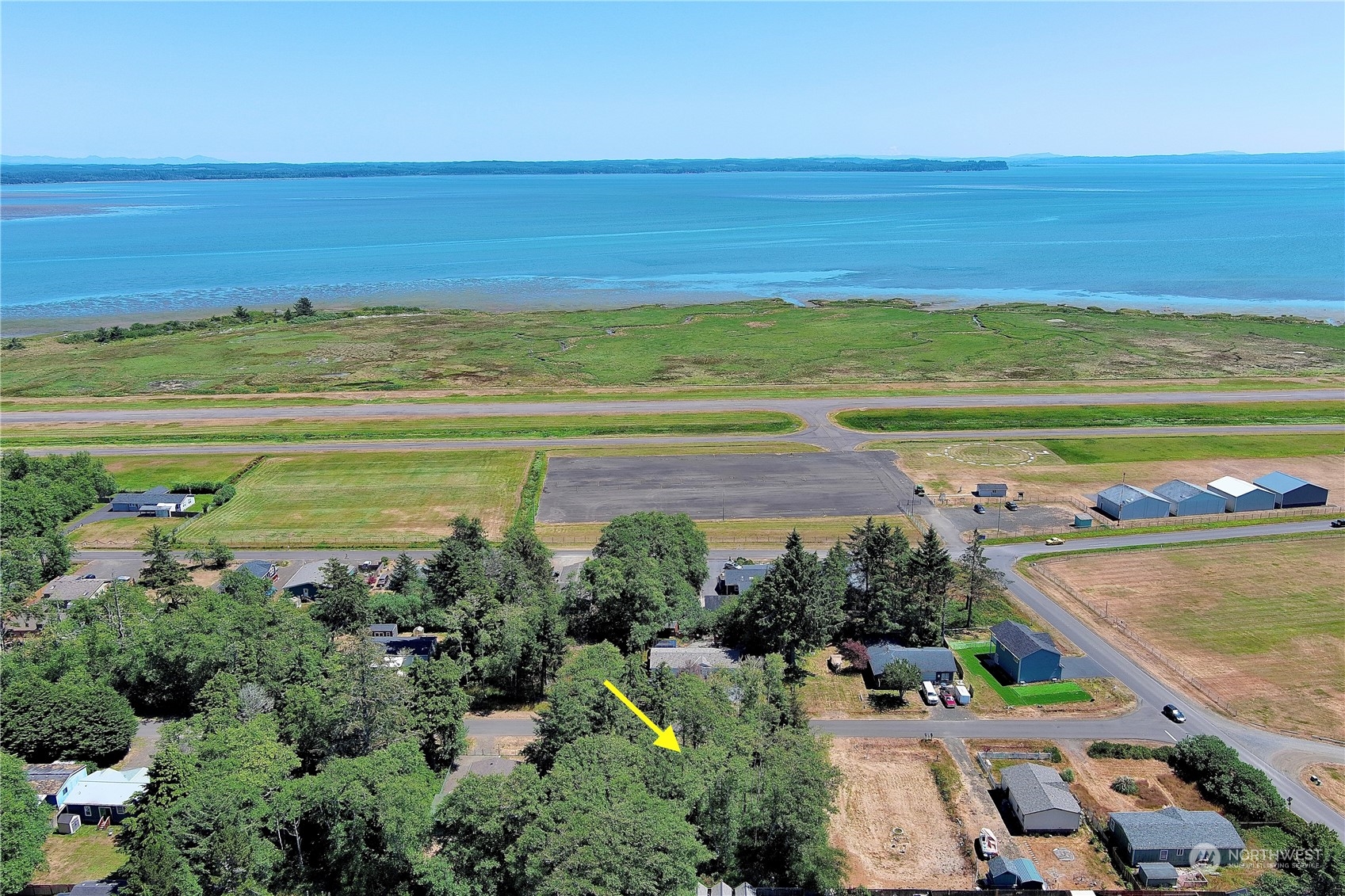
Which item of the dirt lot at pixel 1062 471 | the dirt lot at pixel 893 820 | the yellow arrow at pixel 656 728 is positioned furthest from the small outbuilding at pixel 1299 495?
the yellow arrow at pixel 656 728

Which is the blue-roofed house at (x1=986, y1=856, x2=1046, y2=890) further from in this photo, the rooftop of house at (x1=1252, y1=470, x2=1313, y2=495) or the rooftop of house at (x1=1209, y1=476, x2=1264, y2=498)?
the rooftop of house at (x1=1252, y1=470, x2=1313, y2=495)

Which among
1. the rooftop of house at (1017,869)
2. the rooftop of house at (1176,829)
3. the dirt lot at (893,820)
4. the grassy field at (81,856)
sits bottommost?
the grassy field at (81,856)

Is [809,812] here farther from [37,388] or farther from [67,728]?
[37,388]

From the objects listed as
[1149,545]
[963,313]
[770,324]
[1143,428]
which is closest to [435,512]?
[1149,545]

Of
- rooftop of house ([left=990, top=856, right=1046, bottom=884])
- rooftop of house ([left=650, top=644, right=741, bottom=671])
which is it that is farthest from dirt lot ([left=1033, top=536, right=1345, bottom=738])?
rooftop of house ([left=650, top=644, right=741, bottom=671])

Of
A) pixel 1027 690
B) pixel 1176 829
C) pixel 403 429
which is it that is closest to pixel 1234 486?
pixel 1027 690

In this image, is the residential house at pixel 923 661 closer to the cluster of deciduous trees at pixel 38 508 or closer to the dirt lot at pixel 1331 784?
the dirt lot at pixel 1331 784

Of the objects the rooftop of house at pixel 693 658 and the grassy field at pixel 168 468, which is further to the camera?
the grassy field at pixel 168 468
